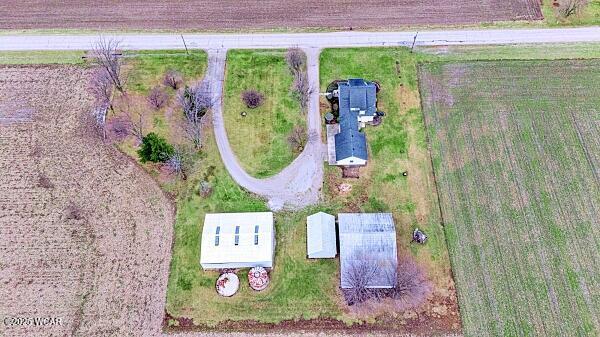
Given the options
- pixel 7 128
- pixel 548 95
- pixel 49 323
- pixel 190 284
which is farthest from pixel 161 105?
pixel 548 95

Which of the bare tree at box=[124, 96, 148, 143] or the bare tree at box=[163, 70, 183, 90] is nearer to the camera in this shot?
the bare tree at box=[124, 96, 148, 143]

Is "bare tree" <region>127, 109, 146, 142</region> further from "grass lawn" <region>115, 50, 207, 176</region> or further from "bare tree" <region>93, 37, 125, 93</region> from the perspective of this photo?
"bare tree" <region>93, 37, 125, 93</region>

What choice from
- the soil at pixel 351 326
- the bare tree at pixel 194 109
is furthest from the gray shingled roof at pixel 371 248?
the bare tree at pixel 194 109

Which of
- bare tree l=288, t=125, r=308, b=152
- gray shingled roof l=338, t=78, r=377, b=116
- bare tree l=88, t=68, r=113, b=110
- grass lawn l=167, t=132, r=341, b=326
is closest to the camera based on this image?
grass lawn l=167, t=132, r=341, b=326

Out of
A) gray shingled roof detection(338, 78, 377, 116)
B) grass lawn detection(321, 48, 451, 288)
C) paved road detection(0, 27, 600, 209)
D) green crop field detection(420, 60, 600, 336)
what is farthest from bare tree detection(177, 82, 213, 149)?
green crop field detection(420, 60, 600, 336)

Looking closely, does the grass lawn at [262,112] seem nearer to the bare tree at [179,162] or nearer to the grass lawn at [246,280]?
the grass lawn at [246,280]

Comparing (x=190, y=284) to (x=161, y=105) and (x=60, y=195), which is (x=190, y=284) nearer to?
(x=60, y=195)

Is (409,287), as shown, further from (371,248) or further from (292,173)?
(292,173)
